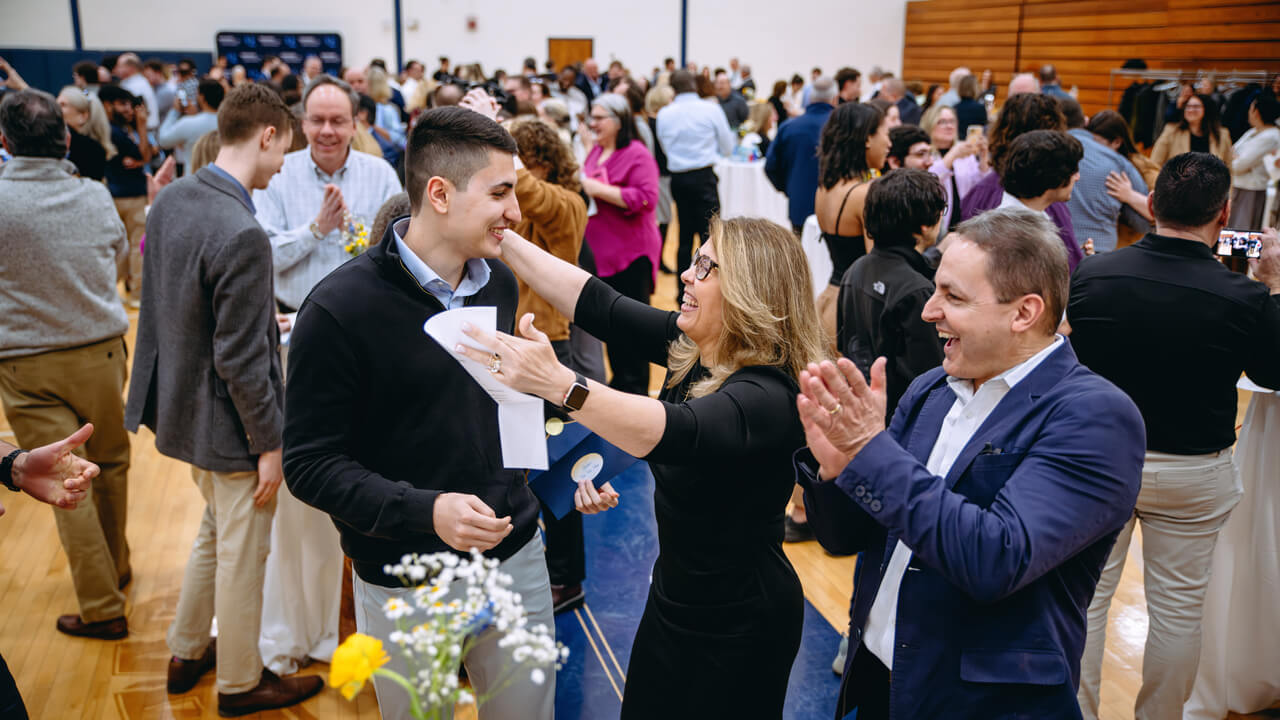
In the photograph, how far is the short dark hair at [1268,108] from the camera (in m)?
7.40

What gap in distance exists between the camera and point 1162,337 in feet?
7.83

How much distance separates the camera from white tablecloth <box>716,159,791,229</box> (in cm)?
825

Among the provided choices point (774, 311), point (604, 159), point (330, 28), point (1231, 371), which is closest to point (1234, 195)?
point (604, 159)

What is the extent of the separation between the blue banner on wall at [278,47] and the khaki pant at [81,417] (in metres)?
15.0

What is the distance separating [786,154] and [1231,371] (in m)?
4.14

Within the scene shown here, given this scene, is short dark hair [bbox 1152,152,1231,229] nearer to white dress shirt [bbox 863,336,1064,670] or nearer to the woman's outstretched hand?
white dress shirt [bbox 863,336,1064,670]

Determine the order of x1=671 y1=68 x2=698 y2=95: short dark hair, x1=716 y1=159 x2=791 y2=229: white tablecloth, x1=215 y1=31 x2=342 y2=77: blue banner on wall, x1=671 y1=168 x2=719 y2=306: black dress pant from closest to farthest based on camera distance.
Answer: x1=671 y1=168 x2=719 y2=306: black dress pant
x1=671 y1=68 x2=698 y2=95: short dark hair
x1=716 y1=159 x2=791 y2=229: white tablecloth
x1=215 y1=31 x2=342 y2=77: blue banner on wall

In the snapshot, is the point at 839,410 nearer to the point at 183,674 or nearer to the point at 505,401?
the point at 505,401

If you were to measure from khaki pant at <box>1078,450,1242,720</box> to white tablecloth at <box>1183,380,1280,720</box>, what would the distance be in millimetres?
260

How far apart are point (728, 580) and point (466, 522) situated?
20.9 inches

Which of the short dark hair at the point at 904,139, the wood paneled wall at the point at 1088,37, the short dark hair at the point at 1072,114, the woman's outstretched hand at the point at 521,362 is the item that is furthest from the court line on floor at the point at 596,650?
the wood paneled wall at the point at 1088,37

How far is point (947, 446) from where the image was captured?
5.28 feet

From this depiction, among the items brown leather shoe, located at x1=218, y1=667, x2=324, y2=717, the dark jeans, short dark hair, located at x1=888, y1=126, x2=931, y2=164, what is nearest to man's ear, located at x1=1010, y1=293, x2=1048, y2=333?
the dark jeans

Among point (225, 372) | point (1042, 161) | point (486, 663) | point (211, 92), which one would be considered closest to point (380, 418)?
point (486, 663)
